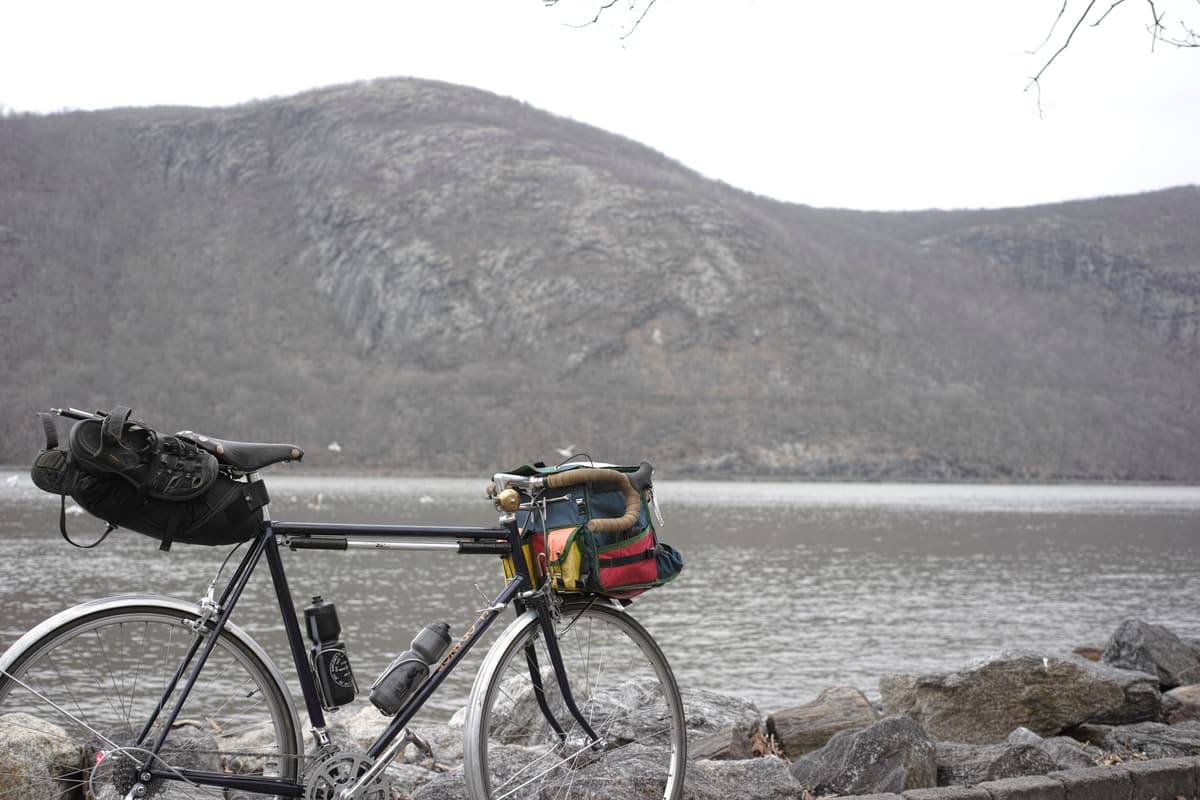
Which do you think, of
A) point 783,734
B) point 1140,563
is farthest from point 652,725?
point 1140,563

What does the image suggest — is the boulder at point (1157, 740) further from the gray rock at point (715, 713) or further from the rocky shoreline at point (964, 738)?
the gray rock at point (715, 713)

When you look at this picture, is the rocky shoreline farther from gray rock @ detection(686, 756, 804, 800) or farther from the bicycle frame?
the bicycle frame

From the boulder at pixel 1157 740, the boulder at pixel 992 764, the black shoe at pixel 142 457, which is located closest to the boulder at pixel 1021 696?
the boulder at pixel 1157 740

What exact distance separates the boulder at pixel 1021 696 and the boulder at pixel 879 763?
2.64 metres

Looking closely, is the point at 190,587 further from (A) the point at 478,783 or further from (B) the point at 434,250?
(B) the point at 434,250

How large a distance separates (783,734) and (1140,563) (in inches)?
1477

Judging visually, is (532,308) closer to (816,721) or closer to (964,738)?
(816,721)

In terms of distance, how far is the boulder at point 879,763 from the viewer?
489cm

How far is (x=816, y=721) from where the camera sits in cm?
784

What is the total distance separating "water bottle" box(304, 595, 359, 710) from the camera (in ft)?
10.8

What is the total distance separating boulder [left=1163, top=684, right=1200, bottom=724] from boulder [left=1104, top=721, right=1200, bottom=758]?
3.28 feet

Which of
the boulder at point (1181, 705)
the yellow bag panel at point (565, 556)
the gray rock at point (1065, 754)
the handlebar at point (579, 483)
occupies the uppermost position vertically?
the handlebar at point (579, 483)

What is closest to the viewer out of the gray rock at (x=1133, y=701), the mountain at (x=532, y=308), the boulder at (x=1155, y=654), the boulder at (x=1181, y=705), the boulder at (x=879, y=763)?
the boulder at (x=879, y=763)

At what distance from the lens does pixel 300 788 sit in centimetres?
331
